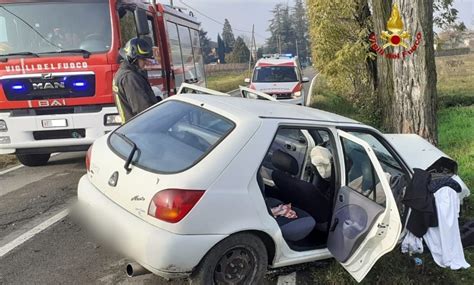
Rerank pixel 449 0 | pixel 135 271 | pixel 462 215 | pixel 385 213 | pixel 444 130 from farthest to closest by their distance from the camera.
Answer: pixel 449 0
pixel 444 130
pixel 462 215
pixel 385 213
pixel 135 271

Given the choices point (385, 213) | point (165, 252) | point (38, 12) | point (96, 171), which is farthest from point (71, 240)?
point (38, 12)

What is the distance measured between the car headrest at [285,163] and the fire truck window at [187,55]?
6649 mm

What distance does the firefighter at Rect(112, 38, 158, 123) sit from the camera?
5.49 meters

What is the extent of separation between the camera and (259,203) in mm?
3326

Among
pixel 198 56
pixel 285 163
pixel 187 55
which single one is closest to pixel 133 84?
pixel 285 163

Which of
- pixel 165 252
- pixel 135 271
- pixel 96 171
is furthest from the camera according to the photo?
pixel 96 171

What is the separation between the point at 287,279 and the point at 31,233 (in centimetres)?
271

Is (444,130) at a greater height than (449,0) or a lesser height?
lesser

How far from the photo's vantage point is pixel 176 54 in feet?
32.1

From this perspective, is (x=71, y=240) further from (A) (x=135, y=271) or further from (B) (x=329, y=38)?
(B) (x=329, y=38)

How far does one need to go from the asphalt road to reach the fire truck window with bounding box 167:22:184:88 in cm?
342

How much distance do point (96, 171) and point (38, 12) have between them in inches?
165

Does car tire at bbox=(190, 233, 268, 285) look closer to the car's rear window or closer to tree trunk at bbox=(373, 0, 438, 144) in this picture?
the car's rear window

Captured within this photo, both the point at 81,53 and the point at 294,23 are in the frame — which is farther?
the point at 294,23
